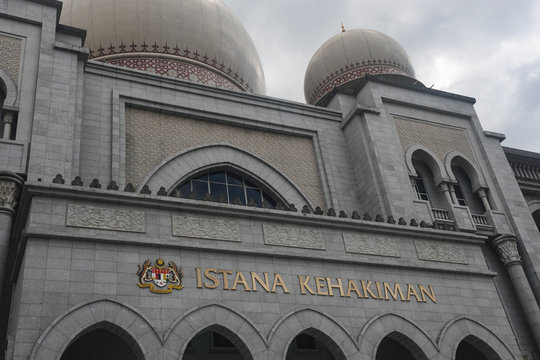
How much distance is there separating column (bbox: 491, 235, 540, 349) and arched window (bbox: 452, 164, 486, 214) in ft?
4.33

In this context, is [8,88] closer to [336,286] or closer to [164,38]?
[164,38]

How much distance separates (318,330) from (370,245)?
7.17 ft

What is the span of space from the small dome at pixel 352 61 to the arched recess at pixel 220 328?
12796mm

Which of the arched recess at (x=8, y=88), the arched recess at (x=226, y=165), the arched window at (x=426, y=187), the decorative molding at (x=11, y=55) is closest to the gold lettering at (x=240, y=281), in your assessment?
the arched recess at (x=226, y=165)

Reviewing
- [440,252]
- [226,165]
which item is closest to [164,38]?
[226,165]

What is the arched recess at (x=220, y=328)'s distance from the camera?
7977 millimetres

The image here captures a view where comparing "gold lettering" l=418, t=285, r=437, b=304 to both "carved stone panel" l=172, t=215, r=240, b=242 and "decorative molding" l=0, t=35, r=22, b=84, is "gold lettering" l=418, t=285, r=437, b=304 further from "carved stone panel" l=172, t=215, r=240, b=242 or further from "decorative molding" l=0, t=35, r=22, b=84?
"decorative molding" l=0, t=35, r=22, b=84

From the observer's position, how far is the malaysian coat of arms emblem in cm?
822

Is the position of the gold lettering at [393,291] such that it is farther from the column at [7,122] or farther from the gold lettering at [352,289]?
the column at [7,122]

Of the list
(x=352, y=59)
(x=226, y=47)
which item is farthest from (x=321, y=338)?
(x=352, y=59)

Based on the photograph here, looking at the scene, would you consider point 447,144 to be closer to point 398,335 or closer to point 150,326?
point 398,335

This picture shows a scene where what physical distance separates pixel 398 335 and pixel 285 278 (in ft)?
7.37

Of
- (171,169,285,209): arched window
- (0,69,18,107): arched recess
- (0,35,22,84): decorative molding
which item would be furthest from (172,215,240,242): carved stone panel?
(0,35,22,84): decorative molding

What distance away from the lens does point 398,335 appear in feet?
31.6
